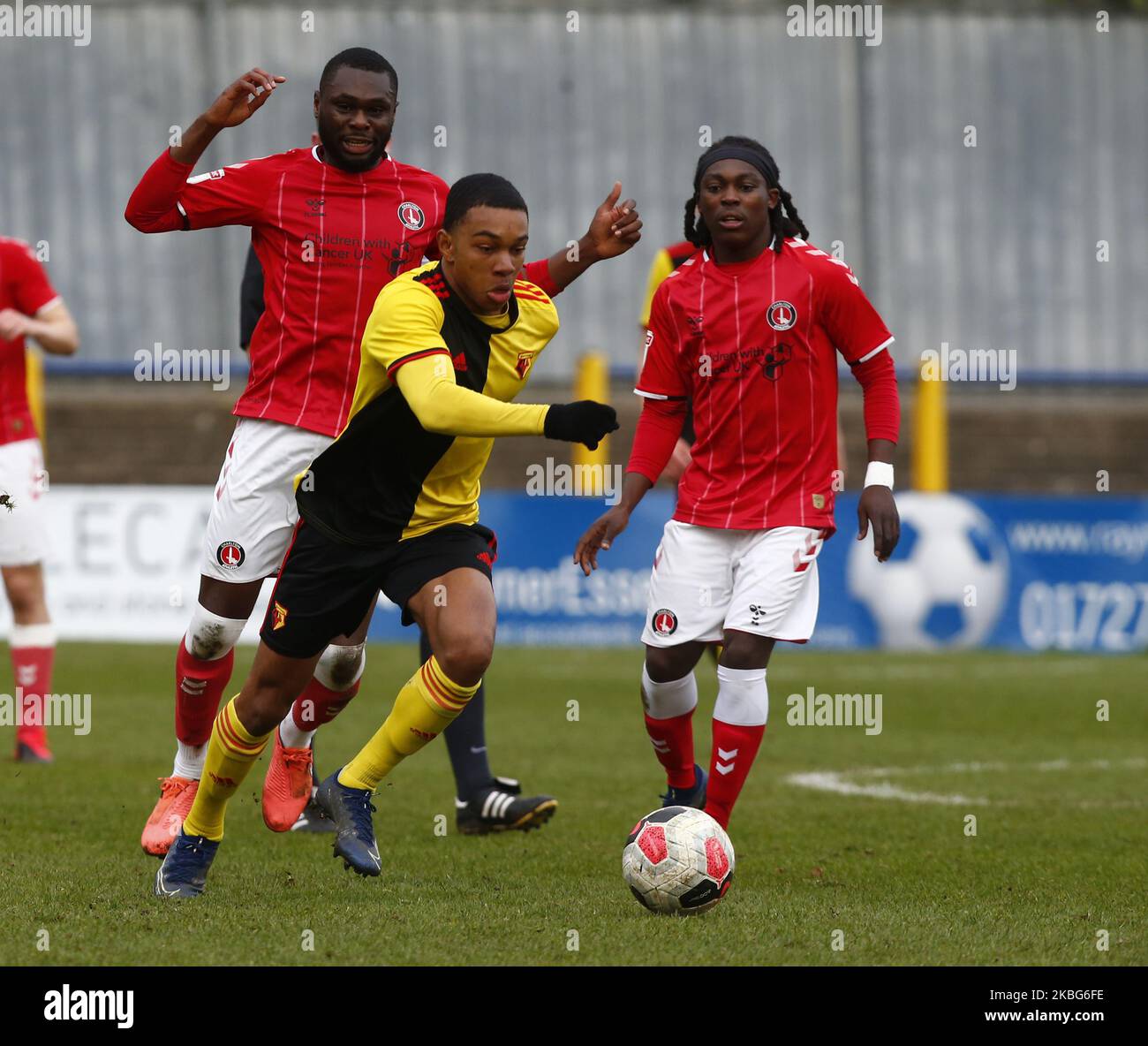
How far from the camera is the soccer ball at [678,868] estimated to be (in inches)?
186

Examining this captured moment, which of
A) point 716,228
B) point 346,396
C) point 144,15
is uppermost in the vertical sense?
point 144,15

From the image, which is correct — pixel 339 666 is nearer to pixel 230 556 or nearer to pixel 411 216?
pixel 230 556

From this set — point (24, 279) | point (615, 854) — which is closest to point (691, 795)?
point (615, 854)

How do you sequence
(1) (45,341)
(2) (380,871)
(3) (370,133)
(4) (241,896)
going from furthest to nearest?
(1) (45,341)
(3) (370,133)
(2) (380,871)
(4) (241,896)

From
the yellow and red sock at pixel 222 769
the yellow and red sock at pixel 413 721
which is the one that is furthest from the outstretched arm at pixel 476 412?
the yellow and red sock at pixel 222 769

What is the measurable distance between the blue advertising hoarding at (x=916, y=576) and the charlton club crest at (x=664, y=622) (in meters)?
7.78

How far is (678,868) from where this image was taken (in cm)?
473

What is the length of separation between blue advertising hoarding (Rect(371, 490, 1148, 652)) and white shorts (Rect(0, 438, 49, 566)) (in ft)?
18.9

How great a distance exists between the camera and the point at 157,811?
5.68 meters

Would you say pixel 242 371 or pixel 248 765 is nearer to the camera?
pixel 248 765

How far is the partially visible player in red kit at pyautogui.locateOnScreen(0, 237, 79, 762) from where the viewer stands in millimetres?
7781
